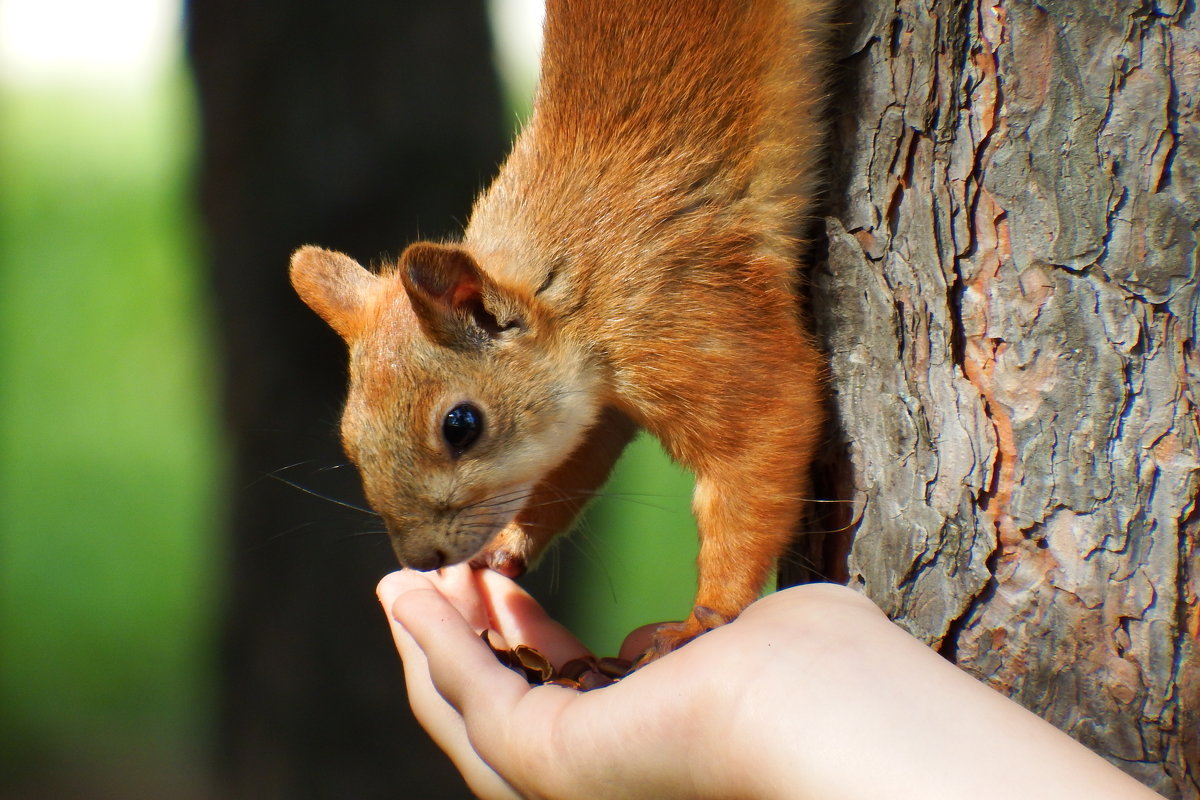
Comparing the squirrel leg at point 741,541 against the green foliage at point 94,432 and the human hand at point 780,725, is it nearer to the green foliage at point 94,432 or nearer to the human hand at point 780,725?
the human hand at point 780,725

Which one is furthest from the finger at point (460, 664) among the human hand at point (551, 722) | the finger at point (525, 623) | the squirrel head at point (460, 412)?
the finger at point (525, 623)

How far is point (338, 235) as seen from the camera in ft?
7.30

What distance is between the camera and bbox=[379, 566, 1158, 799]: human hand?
2.31ft

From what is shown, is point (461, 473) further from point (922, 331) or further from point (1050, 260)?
point (1050, 260)

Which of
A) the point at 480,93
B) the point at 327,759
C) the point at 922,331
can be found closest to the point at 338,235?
the point at 480,93

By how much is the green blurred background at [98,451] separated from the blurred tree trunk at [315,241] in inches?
23.1

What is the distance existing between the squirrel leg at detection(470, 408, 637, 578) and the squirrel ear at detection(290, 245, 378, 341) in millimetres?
389

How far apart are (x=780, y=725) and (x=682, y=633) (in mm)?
372

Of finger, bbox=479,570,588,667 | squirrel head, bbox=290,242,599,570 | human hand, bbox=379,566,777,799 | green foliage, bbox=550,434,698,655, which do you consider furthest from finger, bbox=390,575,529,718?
green foliage, bbox=550,434,698,655

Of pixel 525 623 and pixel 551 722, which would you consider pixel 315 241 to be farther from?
pixel 551 722

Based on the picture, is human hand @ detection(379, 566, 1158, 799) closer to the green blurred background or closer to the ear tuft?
the ear tuft

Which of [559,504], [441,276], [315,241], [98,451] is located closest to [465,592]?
[559,504]

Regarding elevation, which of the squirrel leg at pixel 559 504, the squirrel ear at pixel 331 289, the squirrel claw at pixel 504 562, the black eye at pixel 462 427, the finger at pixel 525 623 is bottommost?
the finger at pixel 525 623

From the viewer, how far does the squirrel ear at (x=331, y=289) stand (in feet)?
4.61
